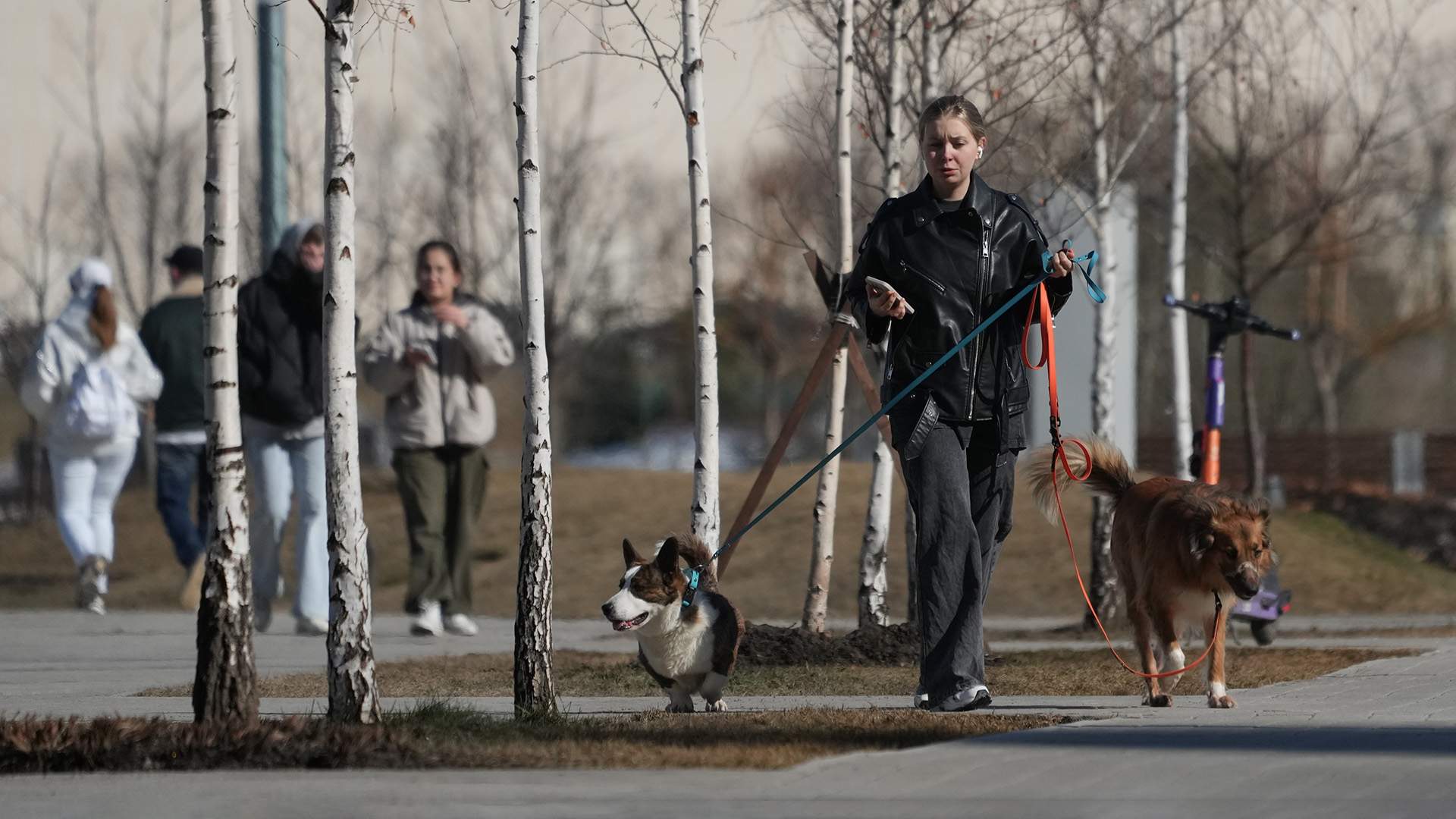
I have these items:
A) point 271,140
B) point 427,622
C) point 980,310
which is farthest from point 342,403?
point 271,140

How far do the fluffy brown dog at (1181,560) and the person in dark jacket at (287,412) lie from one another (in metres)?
5.76

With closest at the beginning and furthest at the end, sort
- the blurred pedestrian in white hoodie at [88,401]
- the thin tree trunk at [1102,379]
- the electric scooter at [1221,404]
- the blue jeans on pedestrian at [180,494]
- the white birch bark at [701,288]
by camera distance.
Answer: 1. the white birch bark at [701,288]
2. the electric scooter at [1221,404]
3. the thin tree trunk at [1102,379]
4. the blurred pedestrian in white hoodie at [88,401]
5. the blue jeans on pedestrian at [180,494]

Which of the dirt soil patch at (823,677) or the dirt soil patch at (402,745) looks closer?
the dirt soil patch at (402,745)

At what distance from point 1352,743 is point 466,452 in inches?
288

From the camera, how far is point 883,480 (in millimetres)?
11281

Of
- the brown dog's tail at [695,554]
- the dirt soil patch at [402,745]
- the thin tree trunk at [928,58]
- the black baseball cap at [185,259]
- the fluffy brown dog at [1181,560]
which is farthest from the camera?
the black baseball cap at [185,259]

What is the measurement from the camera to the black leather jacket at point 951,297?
301 inches

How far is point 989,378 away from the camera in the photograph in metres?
7.72

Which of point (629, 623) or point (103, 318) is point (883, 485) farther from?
point (103, 318)

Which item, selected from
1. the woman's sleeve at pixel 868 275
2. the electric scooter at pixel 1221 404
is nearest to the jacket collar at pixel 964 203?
the woman's sleeve at pixel 868 275

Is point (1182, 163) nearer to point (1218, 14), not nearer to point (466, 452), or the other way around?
point (1218, 14)

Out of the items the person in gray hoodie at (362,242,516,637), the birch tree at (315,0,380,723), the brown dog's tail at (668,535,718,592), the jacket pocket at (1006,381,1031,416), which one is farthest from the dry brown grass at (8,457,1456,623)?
the birch tree at (315,0,380,723)

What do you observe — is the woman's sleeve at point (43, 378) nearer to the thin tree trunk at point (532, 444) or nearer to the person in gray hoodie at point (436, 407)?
the person in gray hoodie at point (436, 407)

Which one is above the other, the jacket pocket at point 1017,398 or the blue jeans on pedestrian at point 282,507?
the jacket pocket at point 1017,398
